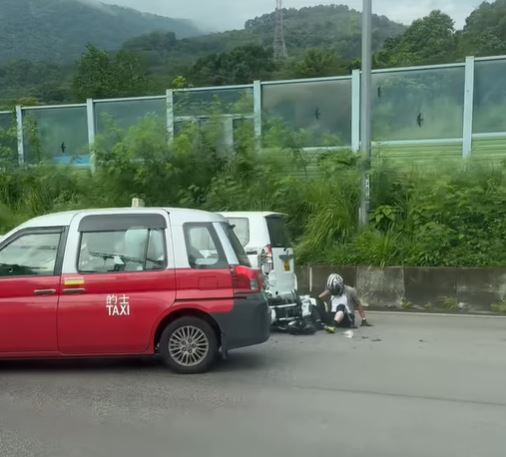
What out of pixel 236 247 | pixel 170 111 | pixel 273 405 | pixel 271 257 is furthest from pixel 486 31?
pixel 273 405

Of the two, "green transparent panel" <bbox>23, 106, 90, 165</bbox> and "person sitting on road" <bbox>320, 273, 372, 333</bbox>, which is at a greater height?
"green transparent panel" <bbox>23, 106, 90, 165</bbox>

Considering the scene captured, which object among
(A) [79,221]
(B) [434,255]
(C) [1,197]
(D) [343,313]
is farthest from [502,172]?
(C) [1,197]

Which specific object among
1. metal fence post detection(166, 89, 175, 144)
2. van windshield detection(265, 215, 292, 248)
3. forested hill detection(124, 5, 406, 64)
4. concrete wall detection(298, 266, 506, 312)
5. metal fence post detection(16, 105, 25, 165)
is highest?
forested hill detection(124, 5, 406, 64)

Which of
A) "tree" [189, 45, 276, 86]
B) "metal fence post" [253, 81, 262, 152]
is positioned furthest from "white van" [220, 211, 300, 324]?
"tree" [189, 45, 276, 86]

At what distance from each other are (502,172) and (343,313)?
5.81 metres

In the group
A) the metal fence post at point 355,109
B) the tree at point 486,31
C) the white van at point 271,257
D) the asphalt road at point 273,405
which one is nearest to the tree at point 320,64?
the tree at point 486,31

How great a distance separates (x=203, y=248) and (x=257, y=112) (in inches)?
391

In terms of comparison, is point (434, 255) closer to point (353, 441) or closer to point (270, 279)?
point (270, 279)

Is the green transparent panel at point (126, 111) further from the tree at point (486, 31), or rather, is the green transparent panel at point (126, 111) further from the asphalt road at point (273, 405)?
the tree at point (486, 31)

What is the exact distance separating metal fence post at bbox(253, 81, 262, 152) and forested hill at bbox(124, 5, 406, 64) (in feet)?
168

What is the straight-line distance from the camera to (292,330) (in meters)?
9.66

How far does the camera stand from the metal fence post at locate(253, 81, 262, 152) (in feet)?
51.7

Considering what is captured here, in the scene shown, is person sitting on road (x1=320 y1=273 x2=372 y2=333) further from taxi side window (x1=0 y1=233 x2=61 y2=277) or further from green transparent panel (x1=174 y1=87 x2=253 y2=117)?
green transparent panel (x1=174 y1=87 x2=253 y2=117)

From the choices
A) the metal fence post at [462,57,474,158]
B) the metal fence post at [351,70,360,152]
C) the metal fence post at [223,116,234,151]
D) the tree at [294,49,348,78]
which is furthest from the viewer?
the tree at [294,49,348,78]
